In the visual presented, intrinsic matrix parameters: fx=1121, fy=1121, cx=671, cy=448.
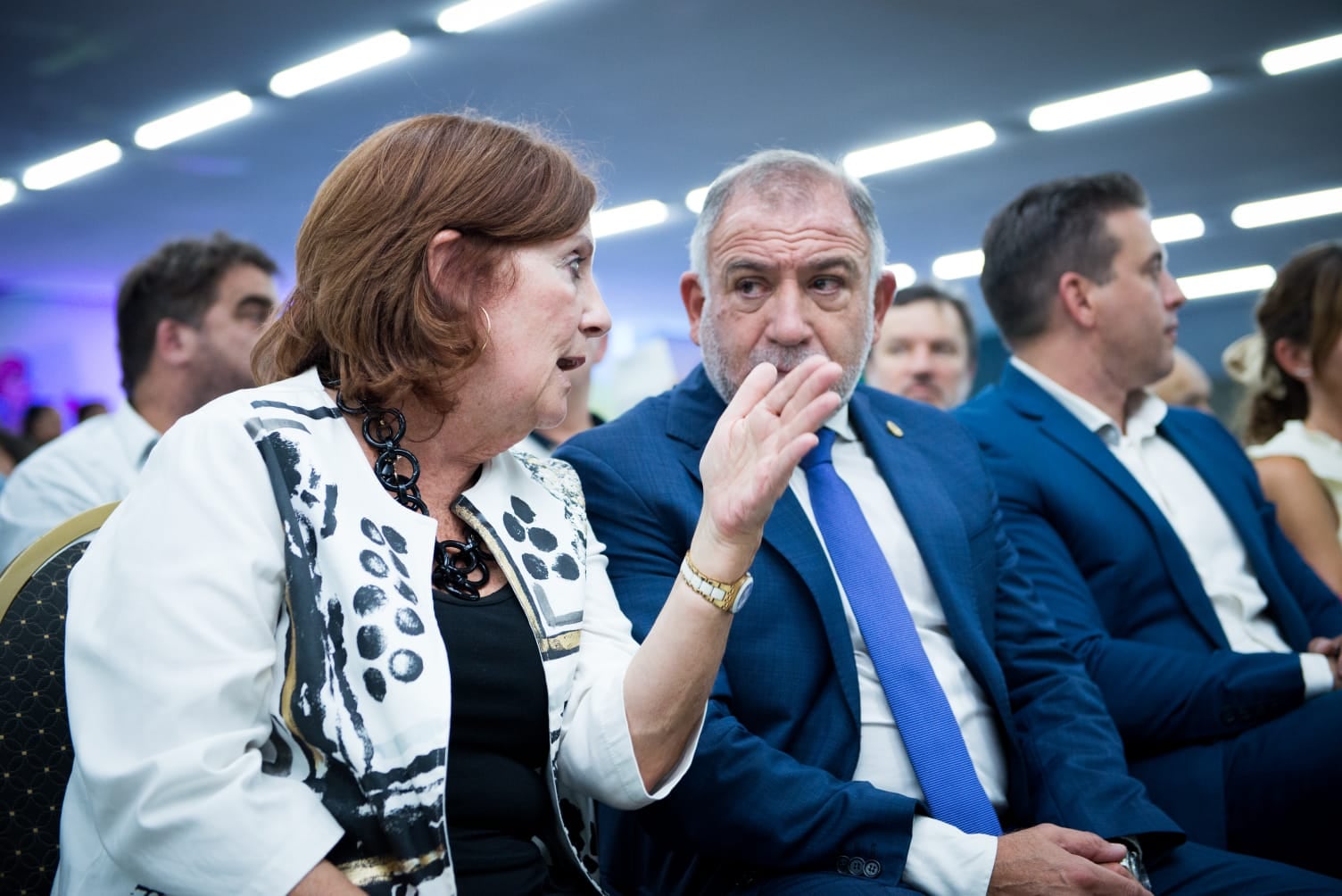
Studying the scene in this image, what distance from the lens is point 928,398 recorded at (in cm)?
419

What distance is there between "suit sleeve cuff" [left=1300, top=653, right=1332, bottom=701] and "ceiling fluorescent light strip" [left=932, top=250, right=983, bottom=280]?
34.1 feet

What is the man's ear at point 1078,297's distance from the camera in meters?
2.62

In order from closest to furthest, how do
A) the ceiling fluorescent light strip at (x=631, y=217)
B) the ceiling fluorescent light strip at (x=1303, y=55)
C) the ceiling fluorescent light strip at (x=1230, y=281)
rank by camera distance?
the ceiling fluorescent light strip at (x=1303, y=55) → the ceiling fluorescent light strip at (x=631, y=217) → the ceiling fluorescent light strip at (x=1230, y=281)

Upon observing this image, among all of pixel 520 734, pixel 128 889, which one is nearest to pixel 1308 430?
pixel 520 734

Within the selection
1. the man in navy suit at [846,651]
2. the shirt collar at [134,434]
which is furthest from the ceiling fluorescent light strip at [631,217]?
the man in navy suit at [846,651]

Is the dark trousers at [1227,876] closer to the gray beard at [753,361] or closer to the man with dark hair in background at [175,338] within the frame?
the gray beard at [753,361]

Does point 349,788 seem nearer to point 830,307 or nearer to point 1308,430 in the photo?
point 830,307

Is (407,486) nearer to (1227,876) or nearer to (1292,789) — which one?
(1227,876)

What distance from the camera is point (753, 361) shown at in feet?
6.27

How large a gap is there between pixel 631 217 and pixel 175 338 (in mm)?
7420

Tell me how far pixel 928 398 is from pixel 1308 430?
4.81 feet

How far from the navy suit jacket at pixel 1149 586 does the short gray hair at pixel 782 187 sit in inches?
22.8

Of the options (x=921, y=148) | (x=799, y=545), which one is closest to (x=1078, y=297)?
(x=799, y=545)

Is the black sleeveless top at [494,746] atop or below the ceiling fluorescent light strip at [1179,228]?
below
